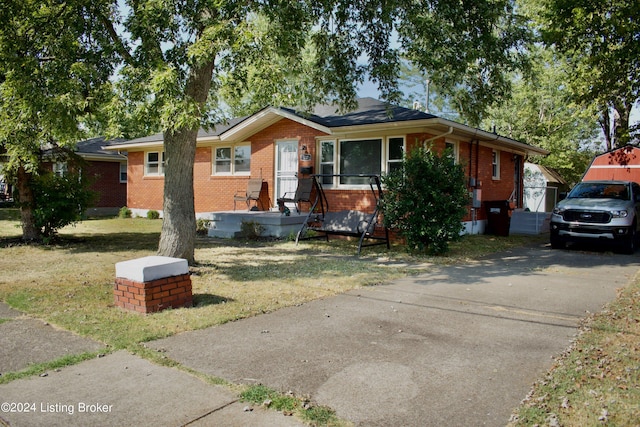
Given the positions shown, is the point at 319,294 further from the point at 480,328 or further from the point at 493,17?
the point at 493,17

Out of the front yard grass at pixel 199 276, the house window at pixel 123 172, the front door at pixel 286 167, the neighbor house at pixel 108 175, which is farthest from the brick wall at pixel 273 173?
the house window at pixel 123 172

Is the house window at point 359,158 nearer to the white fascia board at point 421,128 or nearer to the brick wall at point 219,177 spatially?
the white fascia board at point 421,128

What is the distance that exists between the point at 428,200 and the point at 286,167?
246 inches

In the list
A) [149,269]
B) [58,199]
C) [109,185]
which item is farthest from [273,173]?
[109,185]

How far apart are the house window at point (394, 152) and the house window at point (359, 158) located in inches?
10.6

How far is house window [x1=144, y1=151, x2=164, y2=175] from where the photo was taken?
19750 mm

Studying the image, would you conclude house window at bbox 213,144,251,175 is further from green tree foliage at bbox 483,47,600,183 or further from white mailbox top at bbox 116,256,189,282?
green tree foliage at bbox 483,47,600,183

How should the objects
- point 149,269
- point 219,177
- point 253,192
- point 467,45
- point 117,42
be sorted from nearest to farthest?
point 149,269 < point 117,42 < point 467,45 < point 253,192 < point 219,177

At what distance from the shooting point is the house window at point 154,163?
19.8m

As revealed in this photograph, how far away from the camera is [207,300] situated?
602 cm

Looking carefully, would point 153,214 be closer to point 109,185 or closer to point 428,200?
point 109,185

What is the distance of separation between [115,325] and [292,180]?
408 inches

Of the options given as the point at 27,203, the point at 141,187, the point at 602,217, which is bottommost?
the point at 602,217

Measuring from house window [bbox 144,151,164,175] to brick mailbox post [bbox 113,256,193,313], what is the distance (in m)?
15.0
